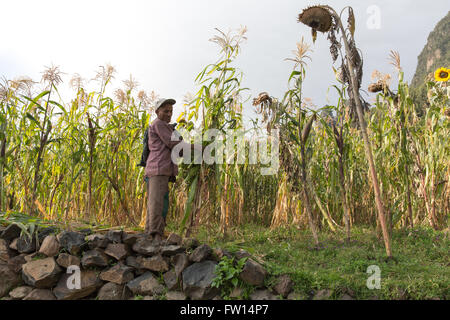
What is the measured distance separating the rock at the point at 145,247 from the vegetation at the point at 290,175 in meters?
0.47

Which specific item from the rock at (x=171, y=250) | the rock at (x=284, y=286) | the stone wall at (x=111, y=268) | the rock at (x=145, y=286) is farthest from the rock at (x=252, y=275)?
the rock at (x=145, y=286)

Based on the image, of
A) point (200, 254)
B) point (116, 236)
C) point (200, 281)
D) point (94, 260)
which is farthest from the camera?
point (116, 236)

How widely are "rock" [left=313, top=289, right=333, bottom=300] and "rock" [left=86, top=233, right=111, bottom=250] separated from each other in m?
1.92

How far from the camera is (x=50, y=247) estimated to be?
9.77ft

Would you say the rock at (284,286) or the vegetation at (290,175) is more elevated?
the vegetation at (290,175)

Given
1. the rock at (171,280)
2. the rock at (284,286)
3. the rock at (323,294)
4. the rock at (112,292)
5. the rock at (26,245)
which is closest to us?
the rock at (323,294)

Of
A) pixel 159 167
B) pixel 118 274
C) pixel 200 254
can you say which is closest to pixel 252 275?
pixel 200 254

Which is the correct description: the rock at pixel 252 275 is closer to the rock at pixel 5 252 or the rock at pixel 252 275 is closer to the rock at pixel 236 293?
the rock at pixel 236 293

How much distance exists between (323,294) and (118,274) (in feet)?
5.65

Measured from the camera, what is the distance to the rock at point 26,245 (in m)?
3.06

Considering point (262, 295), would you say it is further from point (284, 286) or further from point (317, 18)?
point (317, 18)

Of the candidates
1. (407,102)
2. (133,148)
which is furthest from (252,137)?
(407,102)

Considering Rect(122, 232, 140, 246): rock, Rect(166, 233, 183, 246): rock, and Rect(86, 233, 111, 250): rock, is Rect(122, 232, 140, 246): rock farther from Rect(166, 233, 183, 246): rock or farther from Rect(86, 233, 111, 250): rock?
Rect(166, 233, 183, 246): rock
